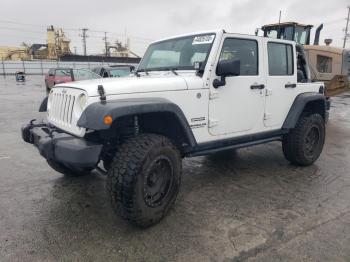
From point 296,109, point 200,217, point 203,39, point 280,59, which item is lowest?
point 200,217

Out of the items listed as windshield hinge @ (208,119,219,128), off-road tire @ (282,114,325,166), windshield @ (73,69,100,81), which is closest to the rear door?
off-road tire @ (282,114,325,166)

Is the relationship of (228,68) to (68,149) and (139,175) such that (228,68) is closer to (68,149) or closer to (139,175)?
(139,175)

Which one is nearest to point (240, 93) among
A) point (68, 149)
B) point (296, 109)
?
point (296, 109)

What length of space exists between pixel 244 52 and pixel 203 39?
0.58 meters

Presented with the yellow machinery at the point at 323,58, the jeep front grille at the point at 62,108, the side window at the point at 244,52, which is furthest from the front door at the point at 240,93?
the yellow machinery at the point at 323,58

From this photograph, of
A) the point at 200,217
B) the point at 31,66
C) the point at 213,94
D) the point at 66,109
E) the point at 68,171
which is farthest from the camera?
the point at 31,66

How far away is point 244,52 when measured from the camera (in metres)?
3.95

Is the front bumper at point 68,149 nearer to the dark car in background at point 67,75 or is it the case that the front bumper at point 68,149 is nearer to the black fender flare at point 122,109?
the black fender flare at point 122,109

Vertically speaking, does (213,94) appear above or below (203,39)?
below

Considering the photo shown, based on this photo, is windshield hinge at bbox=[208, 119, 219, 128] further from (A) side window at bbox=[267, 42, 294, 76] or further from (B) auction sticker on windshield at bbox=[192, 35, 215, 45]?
(A) side window at bbox=[267, 42, 294, 76]

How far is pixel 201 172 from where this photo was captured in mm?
4672

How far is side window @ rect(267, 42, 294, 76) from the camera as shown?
4.26 metres

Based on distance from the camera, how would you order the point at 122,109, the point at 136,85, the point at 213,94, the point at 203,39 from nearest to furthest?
the point at 122,109
the point at 136,85
the point at 213,94
the point at 203,39

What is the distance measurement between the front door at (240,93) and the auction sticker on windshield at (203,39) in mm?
147
